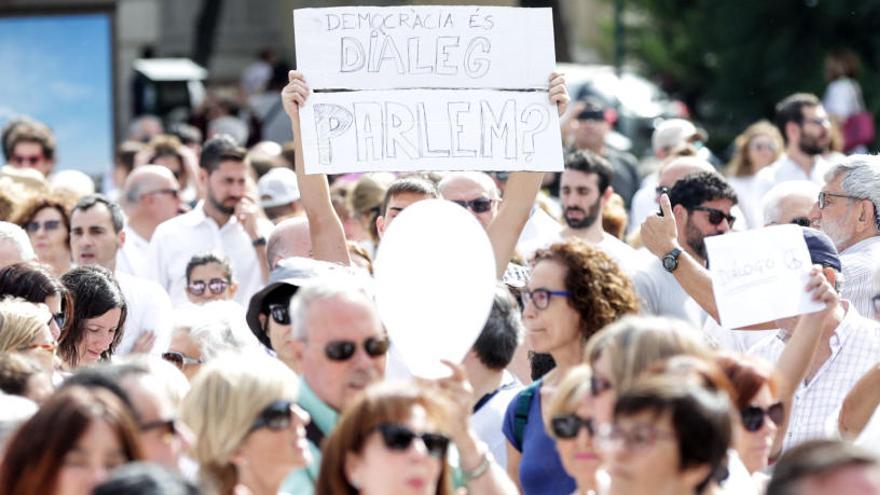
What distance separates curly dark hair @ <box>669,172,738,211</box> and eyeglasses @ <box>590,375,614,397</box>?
374 centimetres

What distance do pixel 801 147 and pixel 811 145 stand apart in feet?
0.25

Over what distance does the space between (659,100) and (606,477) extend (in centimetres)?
2131

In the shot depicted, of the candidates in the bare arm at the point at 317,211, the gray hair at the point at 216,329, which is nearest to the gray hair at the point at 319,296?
the gray hair at the point at 216,329

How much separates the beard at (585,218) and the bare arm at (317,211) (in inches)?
107

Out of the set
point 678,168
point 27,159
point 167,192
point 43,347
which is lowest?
point 43,347

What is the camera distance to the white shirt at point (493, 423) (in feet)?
21.4

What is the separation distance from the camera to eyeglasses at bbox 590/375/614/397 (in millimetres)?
4900

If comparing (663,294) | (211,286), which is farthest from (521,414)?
(211,286)

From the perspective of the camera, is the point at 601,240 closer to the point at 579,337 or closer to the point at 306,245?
the point at 306,245

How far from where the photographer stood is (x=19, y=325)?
6484mm

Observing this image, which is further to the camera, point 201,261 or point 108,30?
point 108,30

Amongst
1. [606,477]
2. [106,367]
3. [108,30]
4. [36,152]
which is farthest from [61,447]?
[108,30]

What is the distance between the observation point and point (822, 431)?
22.8 feet

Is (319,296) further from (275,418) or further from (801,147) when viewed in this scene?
(801,147)
